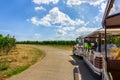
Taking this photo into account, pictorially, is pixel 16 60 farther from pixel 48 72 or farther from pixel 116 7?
pixel 116 7

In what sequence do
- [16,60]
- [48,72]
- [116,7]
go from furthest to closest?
1. [16,60]
2. [48,72]
3. [116,7]

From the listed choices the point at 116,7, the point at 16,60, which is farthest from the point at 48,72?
the point at 116,7

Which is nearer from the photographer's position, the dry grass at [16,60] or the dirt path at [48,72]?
the dirt path at [48,72]

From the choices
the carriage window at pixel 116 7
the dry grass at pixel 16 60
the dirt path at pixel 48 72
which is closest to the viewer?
the carriage window at pixel 116 7

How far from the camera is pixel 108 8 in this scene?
5395 millimetres

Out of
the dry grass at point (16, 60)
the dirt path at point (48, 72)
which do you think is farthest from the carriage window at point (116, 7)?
the dry grass at point (16, 60)

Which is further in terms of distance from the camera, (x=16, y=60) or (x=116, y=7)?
(x=16, y=60)

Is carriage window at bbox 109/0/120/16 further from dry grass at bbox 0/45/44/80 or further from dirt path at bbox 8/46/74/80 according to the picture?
dry grass at bbox 0/45/44/80

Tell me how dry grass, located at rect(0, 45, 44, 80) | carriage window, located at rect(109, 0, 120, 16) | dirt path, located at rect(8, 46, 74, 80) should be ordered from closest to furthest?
1. carriage window, located at rect(109, 0, 120, 16)
2. dirt path, located at rect(8, 46, 74, 80)
3. dry grass, located at rect(0, 45, 44, 80)

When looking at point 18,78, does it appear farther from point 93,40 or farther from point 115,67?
point 93,40

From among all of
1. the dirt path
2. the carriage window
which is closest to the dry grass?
the dirt path

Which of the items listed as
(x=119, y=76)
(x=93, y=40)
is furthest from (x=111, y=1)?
(x=93, y=40)

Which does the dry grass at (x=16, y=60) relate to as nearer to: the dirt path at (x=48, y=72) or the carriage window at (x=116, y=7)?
the dirt path at (x=48, y=72)

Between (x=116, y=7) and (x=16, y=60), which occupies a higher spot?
(x=116, y=7)
